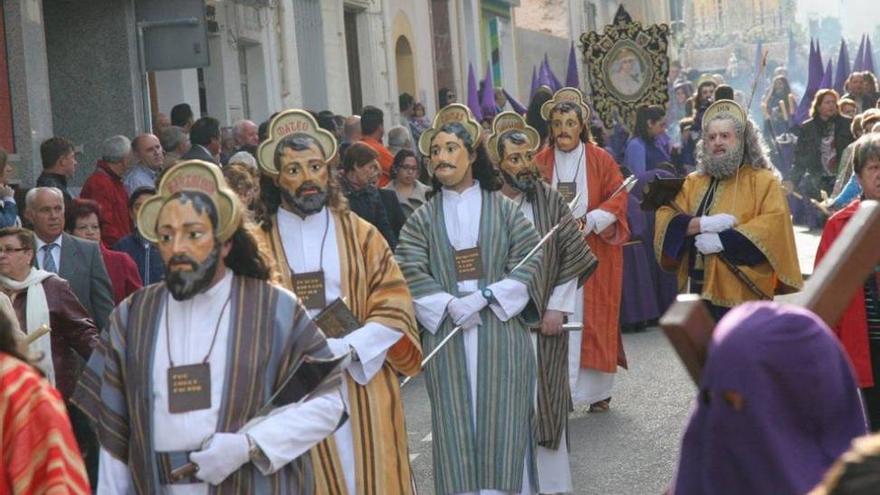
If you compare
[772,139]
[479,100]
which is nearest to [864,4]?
[772,139]

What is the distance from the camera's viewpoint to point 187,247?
574cm

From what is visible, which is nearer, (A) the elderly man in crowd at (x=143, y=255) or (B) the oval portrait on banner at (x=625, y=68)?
(A) the elderly man in crowd at (x=143, y=255)

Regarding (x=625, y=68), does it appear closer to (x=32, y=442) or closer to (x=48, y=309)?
(x=48, y=309)

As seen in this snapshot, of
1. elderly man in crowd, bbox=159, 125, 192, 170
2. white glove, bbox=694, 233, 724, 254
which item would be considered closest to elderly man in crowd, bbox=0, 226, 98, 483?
white glove, bbox=694, 233, 724, 254

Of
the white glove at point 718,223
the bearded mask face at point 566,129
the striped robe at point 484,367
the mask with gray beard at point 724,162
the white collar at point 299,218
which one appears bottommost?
the striped robe at point 484,367

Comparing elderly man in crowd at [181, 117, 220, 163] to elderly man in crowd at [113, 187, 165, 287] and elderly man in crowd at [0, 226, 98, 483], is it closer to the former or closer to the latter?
elderly man in crowd at [113, 187, 165, 287]

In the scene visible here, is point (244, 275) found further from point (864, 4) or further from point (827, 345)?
point (864, 4)

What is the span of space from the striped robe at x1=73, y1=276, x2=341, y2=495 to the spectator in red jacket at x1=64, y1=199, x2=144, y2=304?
361 cm

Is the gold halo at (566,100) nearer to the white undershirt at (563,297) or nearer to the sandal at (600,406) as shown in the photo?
the sandal at (600,406)

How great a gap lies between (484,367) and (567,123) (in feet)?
10.9

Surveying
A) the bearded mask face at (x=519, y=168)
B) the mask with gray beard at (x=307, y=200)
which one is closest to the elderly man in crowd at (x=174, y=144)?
the bearded mask face at (x=519, y=168)

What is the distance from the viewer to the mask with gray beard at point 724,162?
9.50 meters

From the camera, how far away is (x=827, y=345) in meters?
3.53

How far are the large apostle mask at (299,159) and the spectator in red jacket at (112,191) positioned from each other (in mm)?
4416
